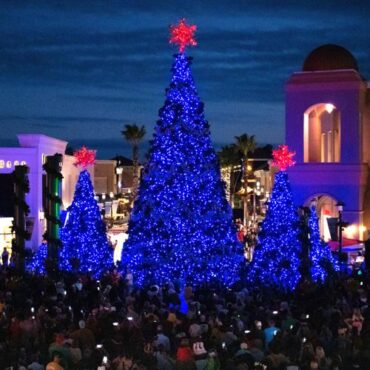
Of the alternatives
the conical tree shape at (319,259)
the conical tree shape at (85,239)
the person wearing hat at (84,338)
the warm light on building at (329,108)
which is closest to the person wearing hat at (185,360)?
the person wearing hat at (84,338)

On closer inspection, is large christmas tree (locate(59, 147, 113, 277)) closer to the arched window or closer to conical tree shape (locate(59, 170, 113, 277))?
conical tree shape (locate(59, 170, 113, 277))

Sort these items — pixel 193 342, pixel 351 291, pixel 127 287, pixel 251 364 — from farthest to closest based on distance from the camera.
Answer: pixel 127 287, pixel 351 291, pixel 193 342, pixel 251 364

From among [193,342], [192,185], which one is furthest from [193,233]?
[193,342]

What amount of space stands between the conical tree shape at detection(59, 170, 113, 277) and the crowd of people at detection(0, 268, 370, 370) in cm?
565

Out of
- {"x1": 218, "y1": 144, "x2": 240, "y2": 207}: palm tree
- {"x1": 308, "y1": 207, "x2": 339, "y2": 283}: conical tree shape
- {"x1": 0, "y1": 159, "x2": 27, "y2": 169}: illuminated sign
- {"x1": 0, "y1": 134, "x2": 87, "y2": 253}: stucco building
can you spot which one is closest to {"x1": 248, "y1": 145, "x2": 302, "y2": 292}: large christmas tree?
{"x1": 308, "y1": 207, "x2": 339, "y2": 283}: conical tree shape

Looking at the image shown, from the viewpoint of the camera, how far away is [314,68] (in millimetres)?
42312

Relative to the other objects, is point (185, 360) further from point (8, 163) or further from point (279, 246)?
point (8, 163)

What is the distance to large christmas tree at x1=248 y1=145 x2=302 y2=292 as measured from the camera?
26734mm

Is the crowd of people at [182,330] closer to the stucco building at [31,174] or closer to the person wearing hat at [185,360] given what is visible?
→ the person wearing hat at [185,360]

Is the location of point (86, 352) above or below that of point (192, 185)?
below

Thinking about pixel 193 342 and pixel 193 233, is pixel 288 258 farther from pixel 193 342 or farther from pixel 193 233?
pixel 193 342

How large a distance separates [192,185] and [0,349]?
13113 mm

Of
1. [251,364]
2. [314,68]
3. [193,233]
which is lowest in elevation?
[251,364]

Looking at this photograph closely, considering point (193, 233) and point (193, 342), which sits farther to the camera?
point (193, 233)
